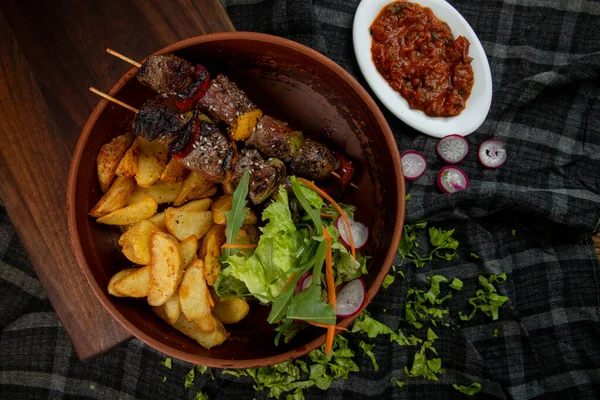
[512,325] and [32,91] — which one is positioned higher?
[32,91]

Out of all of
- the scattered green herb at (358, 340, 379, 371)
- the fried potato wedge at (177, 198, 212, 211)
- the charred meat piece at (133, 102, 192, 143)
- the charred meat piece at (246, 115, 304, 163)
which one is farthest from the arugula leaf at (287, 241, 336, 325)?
the scattered green herb at (358, 340, 379, 371)

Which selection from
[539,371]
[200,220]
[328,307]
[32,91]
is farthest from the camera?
[539,371]

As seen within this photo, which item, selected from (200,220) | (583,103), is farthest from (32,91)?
(583,103)

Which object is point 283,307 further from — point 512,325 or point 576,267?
point 576,267

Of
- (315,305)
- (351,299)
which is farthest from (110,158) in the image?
(351,299)

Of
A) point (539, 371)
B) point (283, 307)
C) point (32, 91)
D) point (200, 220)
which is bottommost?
point (539, 371)

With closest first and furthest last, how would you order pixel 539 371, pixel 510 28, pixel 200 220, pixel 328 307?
pixel 328 307, pixel 200 220, pixel 539 371, pixel 510 28

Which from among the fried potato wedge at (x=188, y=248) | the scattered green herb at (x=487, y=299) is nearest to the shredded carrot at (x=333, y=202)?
the fried potato wedge at (x=188, y=248)

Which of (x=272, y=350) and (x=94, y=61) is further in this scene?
(x=94, y=61)
